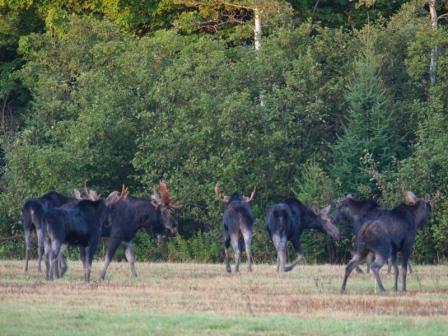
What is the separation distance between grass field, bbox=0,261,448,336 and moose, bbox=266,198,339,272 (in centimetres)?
131

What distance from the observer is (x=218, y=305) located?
76.1 feet

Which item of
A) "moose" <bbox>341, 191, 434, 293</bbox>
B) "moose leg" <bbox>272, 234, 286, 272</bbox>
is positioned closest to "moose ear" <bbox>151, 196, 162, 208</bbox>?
"moose leg" <bbox>272, 234, 286, 272</bbox>

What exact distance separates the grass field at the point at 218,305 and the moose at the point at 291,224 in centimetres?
131

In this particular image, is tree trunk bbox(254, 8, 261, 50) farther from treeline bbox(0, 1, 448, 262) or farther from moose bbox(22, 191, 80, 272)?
moose bbox(22, 191, 80, 272)

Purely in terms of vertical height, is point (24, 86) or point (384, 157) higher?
point (24, 86)

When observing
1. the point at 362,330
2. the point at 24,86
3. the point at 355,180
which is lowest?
the point at 362,330

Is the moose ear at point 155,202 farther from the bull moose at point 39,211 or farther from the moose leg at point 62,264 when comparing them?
the moose leg at point 62,264

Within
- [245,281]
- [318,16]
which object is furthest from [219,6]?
[245,281]

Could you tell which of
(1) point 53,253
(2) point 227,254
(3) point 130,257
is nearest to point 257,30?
(2) point 227,254

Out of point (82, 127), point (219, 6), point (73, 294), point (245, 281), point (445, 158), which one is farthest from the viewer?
point (219, 6)

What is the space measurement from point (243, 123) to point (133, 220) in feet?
46.4

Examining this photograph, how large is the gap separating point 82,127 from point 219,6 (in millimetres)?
9093

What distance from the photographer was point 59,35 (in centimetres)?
5256

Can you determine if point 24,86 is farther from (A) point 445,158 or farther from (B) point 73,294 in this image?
(B) point 73,294
